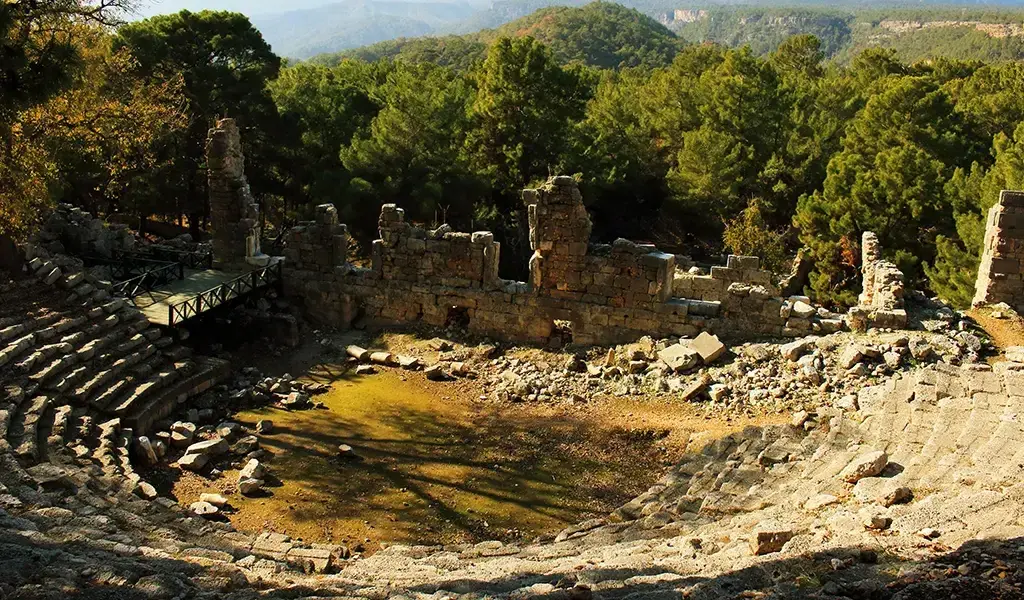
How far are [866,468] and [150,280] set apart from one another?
15398 mm

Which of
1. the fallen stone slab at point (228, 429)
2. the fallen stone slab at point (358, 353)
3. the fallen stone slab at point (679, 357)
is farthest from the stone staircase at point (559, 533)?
the fallen stone slab at point (358, 353)

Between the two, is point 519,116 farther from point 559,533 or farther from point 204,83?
point 559,533

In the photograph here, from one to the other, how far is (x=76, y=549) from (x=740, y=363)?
11.2m

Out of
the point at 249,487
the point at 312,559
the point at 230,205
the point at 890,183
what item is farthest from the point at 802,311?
the point at 230,205

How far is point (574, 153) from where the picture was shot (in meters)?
27.4

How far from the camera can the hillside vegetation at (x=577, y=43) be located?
107 metres

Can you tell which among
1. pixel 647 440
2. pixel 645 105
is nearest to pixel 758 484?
pixel 647 440

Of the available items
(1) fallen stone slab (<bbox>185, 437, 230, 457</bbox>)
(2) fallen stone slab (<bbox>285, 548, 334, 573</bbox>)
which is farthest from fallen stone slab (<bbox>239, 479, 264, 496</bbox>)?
(2) fallen stone slab (<bbox>285, 548, 334, 573</bbox>)

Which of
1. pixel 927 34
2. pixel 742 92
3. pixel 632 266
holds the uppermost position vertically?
pixel 927 34

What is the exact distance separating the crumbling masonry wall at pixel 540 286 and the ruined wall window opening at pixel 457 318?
0.22ft

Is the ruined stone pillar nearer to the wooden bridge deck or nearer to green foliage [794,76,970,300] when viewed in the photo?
the wooden bridge deck

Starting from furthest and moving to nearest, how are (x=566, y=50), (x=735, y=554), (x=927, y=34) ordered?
Answer: (x=927, y=34) < (x=566, y=50) < (x=735, y=554)

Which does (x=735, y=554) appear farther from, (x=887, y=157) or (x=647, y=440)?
(x=887, y=157)

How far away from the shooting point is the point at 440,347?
17391 mm
